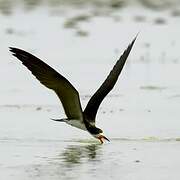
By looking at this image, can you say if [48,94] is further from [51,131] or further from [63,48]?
[63,48]

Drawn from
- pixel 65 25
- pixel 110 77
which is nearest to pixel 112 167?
pixel 110 77

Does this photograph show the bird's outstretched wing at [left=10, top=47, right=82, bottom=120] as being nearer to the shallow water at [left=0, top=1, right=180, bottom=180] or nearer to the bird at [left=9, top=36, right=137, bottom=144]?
the bird at [left=9, top=36, right=137, bottom=144]

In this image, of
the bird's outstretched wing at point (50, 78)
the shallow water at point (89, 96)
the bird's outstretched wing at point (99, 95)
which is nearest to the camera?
the shallow water at point (89, 96)

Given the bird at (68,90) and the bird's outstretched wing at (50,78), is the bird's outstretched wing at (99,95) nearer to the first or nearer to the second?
the bird at (68,90)

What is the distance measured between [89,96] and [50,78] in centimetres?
518

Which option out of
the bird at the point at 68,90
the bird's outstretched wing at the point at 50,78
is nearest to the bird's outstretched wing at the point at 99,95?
the bird at the point at 68,90

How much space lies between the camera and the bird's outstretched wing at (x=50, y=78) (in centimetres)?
1064

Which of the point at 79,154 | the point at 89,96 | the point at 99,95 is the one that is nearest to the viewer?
the point at 79,154

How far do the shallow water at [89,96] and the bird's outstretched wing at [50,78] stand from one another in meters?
0.62

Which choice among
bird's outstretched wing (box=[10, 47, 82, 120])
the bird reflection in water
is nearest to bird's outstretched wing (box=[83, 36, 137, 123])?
the bird reflection in water

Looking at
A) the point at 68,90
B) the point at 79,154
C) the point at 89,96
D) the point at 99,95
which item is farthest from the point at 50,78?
the point at 89,96

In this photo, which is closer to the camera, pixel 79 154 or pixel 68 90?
pixel 68 90

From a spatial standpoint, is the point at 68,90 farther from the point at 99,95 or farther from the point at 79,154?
the point at 99,95

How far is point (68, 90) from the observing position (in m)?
10.8
